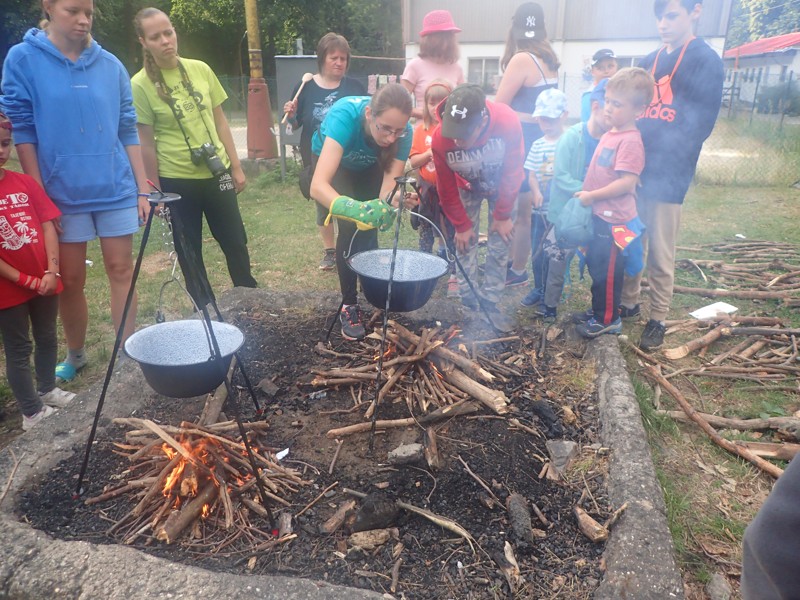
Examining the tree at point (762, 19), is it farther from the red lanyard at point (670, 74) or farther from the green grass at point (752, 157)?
the red lanyard at point (670, 74)

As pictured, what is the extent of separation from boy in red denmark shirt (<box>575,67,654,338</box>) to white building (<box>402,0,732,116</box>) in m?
6.60

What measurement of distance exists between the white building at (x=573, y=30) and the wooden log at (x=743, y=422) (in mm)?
7793

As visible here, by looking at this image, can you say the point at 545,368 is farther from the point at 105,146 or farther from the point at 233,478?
the point at 105,146

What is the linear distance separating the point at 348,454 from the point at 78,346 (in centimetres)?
226

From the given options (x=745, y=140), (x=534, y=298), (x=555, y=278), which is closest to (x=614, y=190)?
(x=555, y=278)

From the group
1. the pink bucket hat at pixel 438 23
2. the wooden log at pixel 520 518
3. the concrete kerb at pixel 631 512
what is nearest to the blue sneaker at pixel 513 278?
the concrete kerb at pixel 631 512

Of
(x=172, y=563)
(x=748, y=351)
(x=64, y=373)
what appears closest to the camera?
(x=172, y=563)

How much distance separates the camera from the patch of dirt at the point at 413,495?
2127 millimetres

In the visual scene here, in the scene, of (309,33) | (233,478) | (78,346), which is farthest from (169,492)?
(309,33)

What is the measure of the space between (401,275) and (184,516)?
78.5 inches

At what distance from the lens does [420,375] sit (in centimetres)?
334

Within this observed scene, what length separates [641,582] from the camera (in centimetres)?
193

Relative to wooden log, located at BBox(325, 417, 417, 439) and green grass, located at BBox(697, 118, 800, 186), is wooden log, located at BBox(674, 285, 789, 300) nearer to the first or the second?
wooden log, located at BBox(325, 417, 417, 439)

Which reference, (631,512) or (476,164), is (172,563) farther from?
(476,164)
